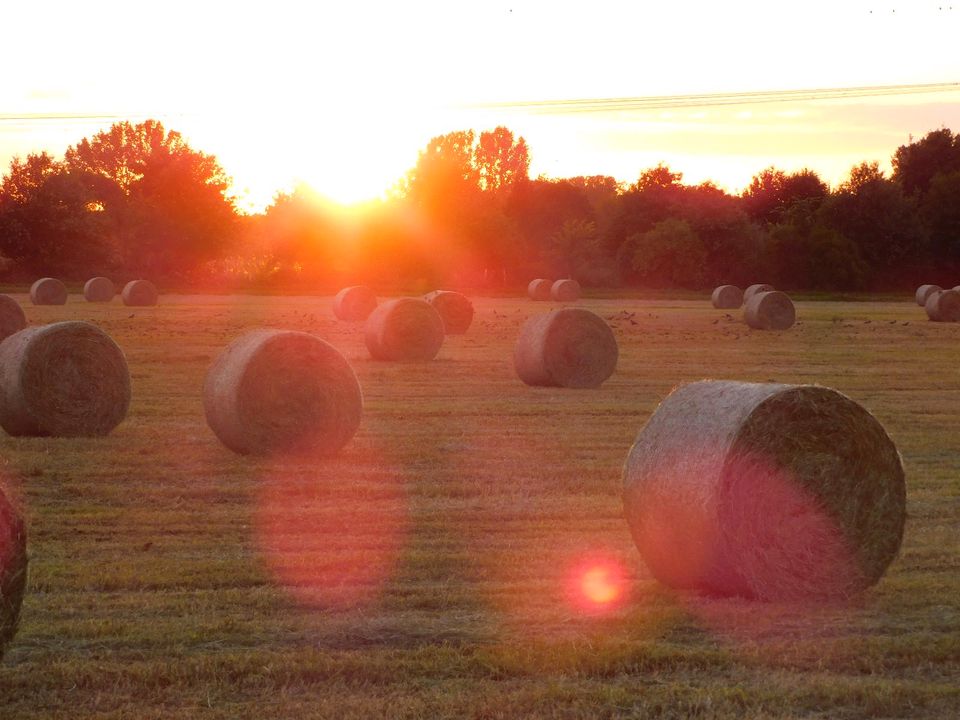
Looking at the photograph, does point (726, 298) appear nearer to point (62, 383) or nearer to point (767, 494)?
point (62, 383)

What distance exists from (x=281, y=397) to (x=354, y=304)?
27.2 metres

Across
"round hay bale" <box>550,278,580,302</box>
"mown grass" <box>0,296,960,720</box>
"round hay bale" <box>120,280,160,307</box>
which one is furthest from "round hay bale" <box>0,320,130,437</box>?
"round hay bale" <box>550,278,580,302</box>

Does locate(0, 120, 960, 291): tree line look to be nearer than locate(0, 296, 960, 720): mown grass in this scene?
No

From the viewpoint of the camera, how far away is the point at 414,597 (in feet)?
28.1

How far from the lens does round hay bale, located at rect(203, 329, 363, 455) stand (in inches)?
573

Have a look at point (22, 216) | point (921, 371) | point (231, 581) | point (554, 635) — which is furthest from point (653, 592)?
point (22, 216)

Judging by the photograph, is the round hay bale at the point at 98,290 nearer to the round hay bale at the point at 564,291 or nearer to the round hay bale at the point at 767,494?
the round hay bale at the point at 564,291

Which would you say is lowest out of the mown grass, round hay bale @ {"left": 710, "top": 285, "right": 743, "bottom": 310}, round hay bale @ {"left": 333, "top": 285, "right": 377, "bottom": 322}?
round hay bale @ {"left": 710, "top": 285, "right": 743, "bottom": 310}

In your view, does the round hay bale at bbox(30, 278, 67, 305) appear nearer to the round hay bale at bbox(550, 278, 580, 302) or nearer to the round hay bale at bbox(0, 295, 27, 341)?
the round hay bale at bbox(0, 295, 27, 341)

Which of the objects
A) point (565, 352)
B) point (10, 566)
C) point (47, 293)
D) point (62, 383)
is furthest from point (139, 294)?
point (10, 566)

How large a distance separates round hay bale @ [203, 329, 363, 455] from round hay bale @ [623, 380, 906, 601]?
20.2ft

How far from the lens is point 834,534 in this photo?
8.84 metres

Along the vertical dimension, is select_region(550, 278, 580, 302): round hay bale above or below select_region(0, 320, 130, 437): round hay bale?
below

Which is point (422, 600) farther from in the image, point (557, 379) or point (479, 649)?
point (557, 379)
